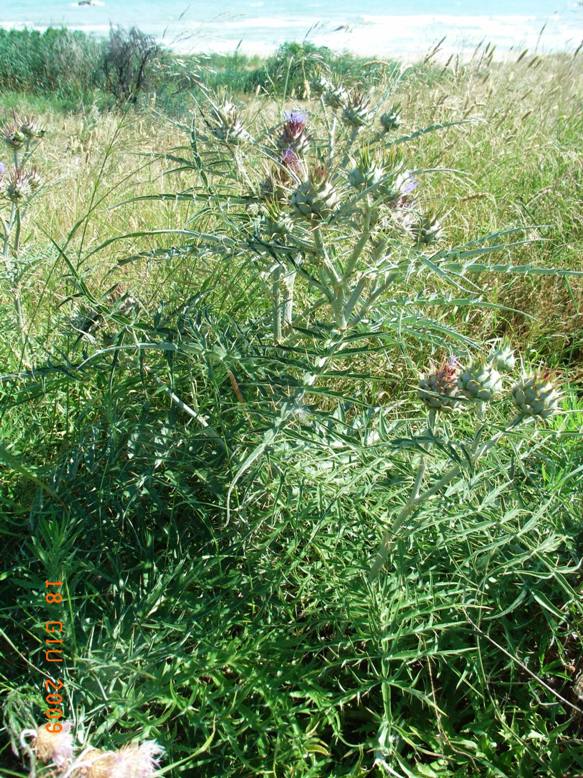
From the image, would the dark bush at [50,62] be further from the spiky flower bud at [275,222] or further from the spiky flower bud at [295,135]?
the spiky flower bud at [275,222]

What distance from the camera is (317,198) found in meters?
1.15

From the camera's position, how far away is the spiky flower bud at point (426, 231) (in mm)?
1370

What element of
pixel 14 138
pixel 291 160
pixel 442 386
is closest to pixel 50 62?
pixel 14 138

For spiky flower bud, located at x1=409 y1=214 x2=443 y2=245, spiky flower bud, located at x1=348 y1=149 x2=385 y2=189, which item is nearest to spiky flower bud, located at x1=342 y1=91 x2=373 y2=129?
spiky flower bud, located at x1=409 y1=214 x2=443 y2=245

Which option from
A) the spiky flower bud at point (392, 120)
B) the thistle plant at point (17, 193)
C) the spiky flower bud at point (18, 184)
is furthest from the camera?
the spiky flower bud at point (18, 184)

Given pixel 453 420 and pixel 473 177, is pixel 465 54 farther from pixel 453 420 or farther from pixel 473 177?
pixel 453 420

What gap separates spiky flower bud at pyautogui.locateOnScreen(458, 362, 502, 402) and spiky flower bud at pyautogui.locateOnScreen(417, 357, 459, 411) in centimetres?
2

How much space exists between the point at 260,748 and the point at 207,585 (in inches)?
11.5

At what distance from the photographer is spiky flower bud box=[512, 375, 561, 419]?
46.7 inches

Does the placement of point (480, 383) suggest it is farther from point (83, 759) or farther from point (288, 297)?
point (83, 759)

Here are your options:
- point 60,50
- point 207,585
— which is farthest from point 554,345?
point 60,50

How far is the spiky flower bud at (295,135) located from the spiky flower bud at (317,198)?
370 mm
